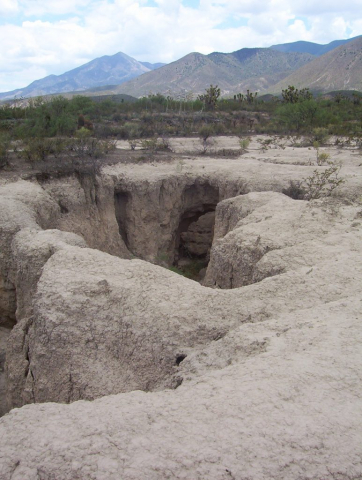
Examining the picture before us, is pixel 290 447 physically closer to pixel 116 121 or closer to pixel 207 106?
pixel 116 121

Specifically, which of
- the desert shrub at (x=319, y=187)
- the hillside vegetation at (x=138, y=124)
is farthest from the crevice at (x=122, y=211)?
the desert shrub at (x=319, y=187)

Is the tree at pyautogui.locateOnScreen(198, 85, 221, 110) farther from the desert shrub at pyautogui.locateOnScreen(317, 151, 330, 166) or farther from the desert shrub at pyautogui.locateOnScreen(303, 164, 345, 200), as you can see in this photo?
the desert shrub at pyautogui.locateOnScreen(303, 164, 345, 200)

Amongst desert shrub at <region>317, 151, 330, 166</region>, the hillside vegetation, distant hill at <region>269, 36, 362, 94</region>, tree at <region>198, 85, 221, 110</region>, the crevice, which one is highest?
distant hill at <region>269, 36, 362, 94</region>

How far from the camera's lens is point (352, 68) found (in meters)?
88.4

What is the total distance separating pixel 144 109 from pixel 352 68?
71.1 m

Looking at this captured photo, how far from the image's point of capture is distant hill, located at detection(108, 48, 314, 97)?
126m

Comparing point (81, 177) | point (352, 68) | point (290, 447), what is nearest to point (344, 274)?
point (290, 447)

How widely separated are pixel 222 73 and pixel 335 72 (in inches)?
2107

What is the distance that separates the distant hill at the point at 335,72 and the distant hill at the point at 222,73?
2433cm

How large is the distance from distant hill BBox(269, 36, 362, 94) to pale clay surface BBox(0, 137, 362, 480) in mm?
86138

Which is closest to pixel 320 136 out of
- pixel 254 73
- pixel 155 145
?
pixel 155 145

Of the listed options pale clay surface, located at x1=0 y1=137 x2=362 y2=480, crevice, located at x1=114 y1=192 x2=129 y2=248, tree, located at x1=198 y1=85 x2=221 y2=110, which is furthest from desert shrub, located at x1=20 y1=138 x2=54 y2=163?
tree, located at x1=198 y1=85 x2=221 y2=110

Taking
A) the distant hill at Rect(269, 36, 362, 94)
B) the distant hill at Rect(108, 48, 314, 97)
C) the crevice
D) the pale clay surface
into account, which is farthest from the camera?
the distant hill at Rect(108, 48, 314, 97)

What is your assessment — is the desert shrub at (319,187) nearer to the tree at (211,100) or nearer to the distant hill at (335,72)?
the tree at (211,100)
